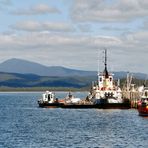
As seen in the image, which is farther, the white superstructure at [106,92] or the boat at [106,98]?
the white superstructure at [106,92]

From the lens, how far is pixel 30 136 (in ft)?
320

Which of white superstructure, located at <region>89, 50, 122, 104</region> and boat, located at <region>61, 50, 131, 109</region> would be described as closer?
boat, located at <region>61, 50, 131, 109</region>

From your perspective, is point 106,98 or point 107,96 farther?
point 107,96

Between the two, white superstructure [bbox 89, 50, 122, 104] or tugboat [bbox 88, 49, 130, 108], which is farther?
white superstructure [bbox 89, 50, 122, 104]

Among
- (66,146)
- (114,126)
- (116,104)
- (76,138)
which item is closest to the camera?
(66,146)

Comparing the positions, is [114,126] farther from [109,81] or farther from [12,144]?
[109,81]

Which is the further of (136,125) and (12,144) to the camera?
(136,125)

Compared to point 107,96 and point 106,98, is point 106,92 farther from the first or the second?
point 106,98

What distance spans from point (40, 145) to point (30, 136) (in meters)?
12.8

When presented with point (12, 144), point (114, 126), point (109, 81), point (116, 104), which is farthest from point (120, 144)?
point (109, 81)

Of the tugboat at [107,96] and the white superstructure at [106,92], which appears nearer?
the tugboat at [107,96]

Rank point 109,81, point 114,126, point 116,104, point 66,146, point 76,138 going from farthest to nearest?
point 109,81, point 116,104, point 114,126, point 76,138, point 66,146

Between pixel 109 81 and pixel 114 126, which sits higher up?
pixel 109 81

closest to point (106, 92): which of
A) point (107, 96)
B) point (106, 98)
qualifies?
point (107, 96)
